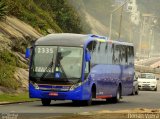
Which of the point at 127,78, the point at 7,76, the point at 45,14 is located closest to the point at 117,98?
the point at 127,78

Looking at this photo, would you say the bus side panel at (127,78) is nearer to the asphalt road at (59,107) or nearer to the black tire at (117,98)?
the black tire at (117,98)

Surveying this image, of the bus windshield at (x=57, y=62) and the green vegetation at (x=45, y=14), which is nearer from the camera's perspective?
the bus windshield at (x=57, y=62)

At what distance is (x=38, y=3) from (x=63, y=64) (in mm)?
37241

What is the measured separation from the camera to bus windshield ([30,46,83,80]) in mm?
31156

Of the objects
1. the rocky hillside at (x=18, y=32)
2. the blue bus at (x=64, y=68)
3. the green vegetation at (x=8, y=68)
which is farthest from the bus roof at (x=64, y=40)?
the green vegetation at (x=8, y=68)

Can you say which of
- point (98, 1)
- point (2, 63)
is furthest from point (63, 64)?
point (98, 1)

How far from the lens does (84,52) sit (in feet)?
103

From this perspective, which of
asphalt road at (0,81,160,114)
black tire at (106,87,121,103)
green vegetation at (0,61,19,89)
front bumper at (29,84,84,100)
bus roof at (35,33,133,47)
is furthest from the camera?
green vegetation at (0,61,19,89)

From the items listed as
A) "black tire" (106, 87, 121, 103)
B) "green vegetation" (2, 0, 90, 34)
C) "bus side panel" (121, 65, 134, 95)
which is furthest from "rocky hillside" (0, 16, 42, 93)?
"bus side panel" (121, 65, 134, 95)

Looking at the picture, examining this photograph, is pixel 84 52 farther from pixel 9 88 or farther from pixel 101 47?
pixel 9 88

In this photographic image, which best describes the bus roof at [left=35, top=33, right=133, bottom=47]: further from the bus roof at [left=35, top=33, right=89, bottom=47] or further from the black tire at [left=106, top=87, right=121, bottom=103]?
the black tire at [left=106, top=87, right=121, bottom=103]

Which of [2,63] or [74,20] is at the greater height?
[74,20]

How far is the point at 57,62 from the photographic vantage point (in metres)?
31.2

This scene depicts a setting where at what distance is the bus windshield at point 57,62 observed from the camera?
31156mm
